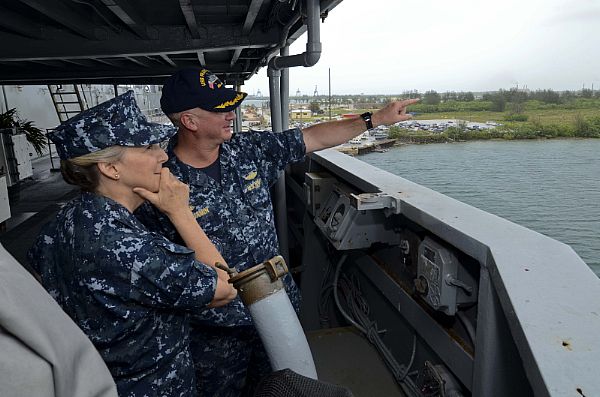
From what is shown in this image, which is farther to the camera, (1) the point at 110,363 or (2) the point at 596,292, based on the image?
(1) the point at 110,363

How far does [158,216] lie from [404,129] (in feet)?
4.28

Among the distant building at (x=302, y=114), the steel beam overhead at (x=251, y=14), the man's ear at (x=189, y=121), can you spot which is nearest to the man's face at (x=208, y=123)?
the man's ear at (x=189, y=121)

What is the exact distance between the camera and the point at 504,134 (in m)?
2.04

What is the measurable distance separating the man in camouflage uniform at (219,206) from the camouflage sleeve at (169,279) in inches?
27.6

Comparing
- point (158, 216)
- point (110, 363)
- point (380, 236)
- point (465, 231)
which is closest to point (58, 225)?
point (110, 363)

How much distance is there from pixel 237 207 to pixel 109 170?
2.74ft

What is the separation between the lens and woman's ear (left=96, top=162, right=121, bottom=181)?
1.29 metres

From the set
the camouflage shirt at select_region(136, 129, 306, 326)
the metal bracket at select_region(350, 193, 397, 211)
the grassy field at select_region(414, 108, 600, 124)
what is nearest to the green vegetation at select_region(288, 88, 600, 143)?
the grassy field at select_region(414, 108, 600, 124)

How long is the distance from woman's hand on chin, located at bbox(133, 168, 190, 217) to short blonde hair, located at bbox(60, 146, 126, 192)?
0.15 meters

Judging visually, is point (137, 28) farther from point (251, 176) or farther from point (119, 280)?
point (119, 280)

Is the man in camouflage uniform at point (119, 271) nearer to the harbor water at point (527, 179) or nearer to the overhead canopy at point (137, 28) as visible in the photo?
the harbor water at point (527, 179)

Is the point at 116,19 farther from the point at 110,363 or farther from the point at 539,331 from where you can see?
the point at 539,331

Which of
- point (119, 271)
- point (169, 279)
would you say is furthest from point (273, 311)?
point (119, 271)

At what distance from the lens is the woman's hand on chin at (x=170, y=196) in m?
1.40
